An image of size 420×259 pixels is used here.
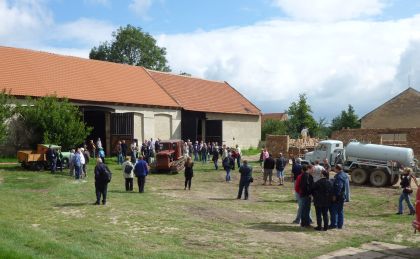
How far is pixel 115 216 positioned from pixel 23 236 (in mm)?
3941

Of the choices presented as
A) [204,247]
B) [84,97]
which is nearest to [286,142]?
[84,97]

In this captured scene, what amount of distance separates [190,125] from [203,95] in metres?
4.97

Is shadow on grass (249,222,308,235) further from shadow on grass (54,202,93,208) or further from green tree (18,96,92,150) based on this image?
green tree (18,96,92,150)

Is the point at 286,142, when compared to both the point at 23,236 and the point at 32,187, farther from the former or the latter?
the point at 23,236

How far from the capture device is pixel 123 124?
34344 millimetres

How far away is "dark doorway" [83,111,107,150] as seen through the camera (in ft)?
116

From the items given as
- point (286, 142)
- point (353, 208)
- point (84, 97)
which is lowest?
point (353, 208)

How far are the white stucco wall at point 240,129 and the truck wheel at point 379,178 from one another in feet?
64.4

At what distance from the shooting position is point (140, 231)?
12.5m

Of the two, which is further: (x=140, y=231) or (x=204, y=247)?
(x=140, y=231)

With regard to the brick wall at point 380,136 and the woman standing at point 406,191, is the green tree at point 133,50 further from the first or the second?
the woman standing at point 406,191

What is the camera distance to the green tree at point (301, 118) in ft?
178

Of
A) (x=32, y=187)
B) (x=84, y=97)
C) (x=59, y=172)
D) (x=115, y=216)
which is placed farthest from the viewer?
(x=84, y=97)

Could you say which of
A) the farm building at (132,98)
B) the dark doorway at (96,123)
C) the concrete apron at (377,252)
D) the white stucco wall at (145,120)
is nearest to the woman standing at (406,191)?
the concrete apron at (377,252)
